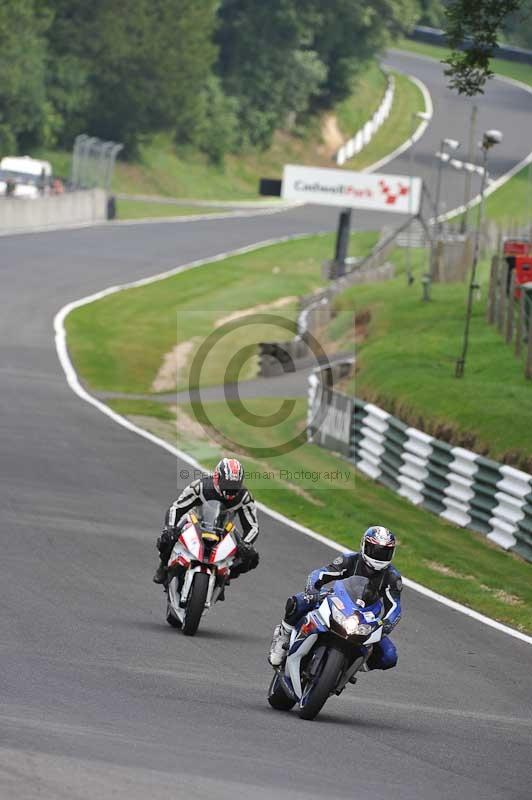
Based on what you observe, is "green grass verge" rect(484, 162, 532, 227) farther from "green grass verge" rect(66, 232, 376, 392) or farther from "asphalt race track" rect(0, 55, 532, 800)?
"asphalt race track" rect(0, 55, 532, 800)

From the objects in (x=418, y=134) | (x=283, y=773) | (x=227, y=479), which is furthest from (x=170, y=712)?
(x=418, y=134)

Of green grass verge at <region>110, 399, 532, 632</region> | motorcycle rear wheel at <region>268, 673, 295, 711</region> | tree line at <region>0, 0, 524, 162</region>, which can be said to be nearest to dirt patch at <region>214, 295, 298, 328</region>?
green grass verge at <region>110, 399, 532, 632</region>

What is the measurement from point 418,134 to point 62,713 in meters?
98.5

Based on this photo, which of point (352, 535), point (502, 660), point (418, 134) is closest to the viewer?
point (502, 660)

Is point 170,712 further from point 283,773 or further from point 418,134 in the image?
point 418,134

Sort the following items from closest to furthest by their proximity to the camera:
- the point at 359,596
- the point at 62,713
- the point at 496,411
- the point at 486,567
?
the point at 62,713 < the point at 359,596 < the point at 486,567 < the point at 496,411

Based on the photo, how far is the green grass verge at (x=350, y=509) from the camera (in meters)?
18.6

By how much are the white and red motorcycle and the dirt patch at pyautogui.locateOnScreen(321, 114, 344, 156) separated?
97.5 meters

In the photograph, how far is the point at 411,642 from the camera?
Result: 15.0m

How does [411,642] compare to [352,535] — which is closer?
[411,642]

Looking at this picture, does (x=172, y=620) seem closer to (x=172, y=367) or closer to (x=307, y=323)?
(x=172, y=367)

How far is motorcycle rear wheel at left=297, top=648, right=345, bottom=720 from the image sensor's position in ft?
35.8

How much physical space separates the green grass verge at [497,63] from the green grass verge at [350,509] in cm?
9108

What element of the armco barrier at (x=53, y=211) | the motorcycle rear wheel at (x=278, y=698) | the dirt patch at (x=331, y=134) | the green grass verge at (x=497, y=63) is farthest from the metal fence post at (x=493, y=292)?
the green grass verge at (x=497, y=63)
